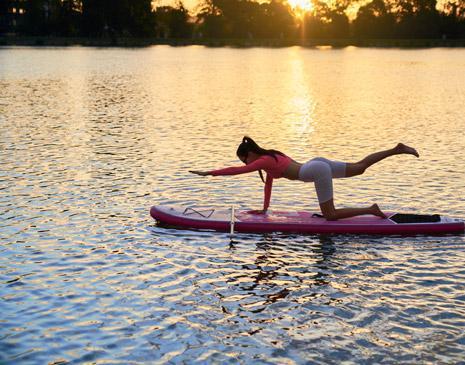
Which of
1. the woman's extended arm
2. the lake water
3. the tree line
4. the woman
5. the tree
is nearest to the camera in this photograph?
the lake water

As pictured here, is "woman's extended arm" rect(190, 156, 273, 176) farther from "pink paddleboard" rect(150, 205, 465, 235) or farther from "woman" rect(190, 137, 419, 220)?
"pink paddleboard" rect(150, 205, 465, 235)

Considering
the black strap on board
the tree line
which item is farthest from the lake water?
the tree line

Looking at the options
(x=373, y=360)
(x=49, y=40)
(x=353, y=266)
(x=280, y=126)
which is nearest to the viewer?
(x=373, y=360)

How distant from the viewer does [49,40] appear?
16550cm

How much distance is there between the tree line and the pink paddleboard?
16291 centimetres

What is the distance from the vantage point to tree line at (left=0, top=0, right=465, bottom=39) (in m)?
172

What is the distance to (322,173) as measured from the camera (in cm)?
1380

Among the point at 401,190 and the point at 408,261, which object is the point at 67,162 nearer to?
the point at 401,190

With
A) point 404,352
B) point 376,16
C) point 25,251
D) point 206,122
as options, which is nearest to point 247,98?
point 206,122

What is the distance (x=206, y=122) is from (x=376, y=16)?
162 meters

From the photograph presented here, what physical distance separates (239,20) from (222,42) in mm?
7536

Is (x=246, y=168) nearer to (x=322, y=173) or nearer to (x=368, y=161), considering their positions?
(x=322, y=173)

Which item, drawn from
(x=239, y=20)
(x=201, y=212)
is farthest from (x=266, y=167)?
(x=239, y=20)

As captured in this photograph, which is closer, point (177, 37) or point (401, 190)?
point (401, 190)
